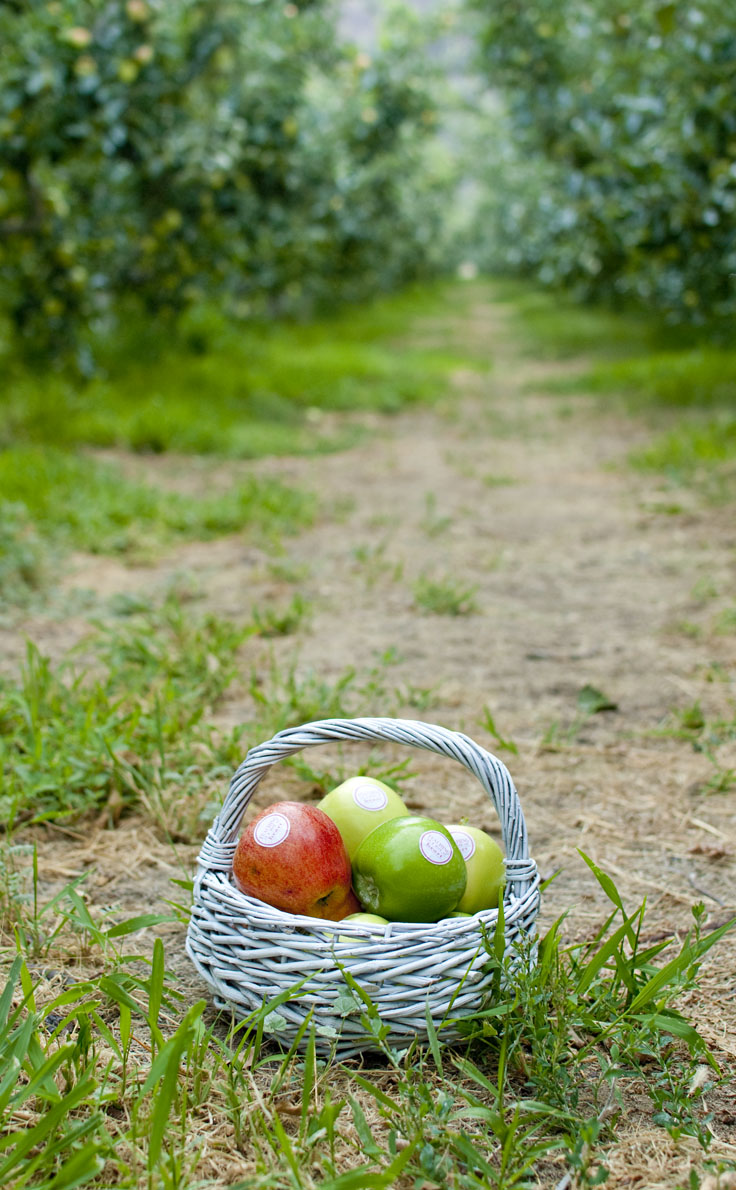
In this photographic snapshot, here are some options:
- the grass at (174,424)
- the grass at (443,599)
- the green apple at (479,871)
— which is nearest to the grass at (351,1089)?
the green apple at (479,871)

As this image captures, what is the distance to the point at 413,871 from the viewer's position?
4.87ft

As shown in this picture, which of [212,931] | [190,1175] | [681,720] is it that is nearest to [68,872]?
[212,931]

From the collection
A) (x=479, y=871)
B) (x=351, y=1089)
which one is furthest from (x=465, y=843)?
(x=351, y=1089)

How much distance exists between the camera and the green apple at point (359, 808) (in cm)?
166

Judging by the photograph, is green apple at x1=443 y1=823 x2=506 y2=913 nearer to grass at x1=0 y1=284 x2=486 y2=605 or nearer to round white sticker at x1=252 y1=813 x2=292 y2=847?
round white sticker at x1=252 y1=813 x2=292 y2=847

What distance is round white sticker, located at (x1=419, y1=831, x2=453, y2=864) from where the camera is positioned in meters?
1.49

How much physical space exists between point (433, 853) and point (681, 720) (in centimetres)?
141

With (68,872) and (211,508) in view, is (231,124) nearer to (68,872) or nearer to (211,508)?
(211,508)

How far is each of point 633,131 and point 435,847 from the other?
7689mm

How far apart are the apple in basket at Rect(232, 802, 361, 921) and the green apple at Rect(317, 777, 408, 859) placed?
0.07 m

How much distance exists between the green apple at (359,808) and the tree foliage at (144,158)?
5.08 m

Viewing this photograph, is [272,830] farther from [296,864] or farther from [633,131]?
[633,131]

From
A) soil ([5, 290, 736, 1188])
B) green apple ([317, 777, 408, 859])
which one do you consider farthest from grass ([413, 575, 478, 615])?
green apple ([317, 777, 408, 859])

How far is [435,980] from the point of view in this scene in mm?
1406
